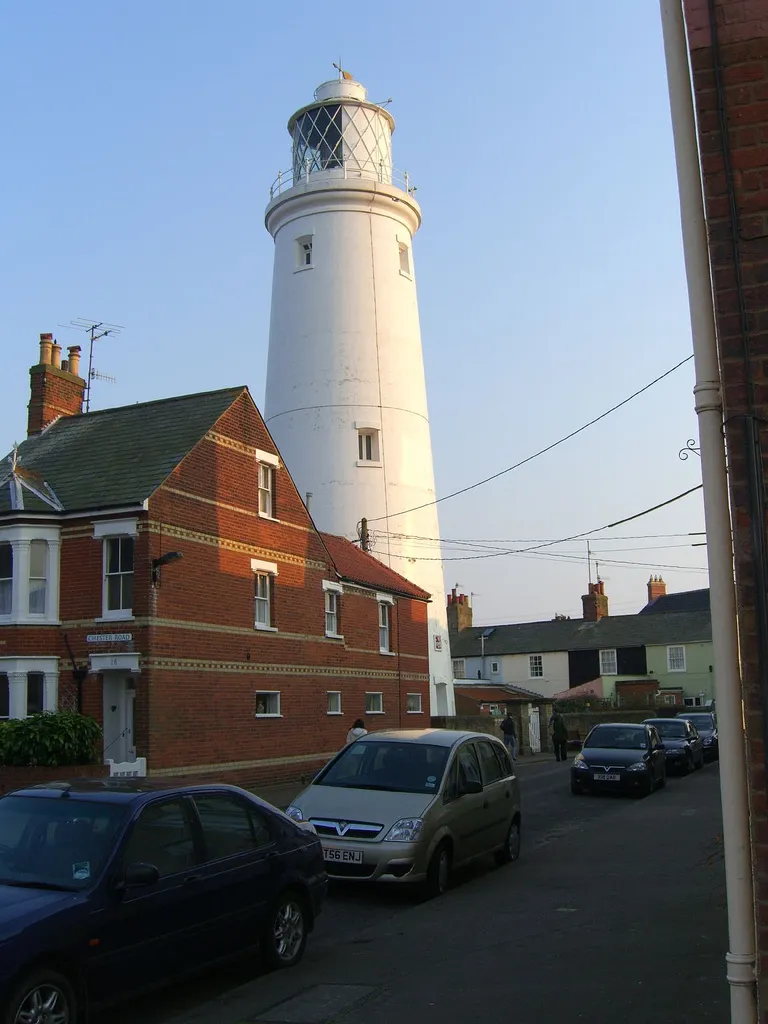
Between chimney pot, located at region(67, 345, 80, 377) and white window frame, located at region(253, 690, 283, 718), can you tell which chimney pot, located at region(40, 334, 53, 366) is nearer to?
chimney pot, located at region(67, 345, 80, 377)

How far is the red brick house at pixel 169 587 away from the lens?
21.0 metres

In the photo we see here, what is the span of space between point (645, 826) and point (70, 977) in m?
12.7

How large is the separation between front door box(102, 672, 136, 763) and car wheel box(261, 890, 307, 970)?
13.1 m

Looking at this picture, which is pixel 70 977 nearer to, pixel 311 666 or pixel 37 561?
pixel 37 561

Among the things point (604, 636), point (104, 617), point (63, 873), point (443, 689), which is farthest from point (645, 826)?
point (604, 636)

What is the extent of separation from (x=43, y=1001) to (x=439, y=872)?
20.4 feet

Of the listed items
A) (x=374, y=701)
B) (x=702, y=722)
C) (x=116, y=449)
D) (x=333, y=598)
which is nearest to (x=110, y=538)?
(x=116, y=449)

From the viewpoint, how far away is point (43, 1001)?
606cm

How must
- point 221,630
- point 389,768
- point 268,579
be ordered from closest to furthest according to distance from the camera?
point 389,768 < point 221,630 < point 268,579

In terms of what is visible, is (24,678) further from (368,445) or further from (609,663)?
(609,663)

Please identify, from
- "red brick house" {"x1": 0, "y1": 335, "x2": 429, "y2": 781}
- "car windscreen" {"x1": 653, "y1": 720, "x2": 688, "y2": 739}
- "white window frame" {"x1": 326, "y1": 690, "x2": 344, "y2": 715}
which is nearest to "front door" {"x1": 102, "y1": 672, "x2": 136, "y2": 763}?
"red brick house" {"x1": 0, "y1": 335, "x2": 429, "y2": 781}

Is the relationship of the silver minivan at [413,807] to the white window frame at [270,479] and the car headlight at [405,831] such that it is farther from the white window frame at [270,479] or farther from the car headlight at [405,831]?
the white window frame at [270,479]

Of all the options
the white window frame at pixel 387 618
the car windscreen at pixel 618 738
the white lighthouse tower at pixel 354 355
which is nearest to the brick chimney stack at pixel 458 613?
the white lighthouse tower at pixel 354 355

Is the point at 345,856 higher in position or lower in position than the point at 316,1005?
higher
